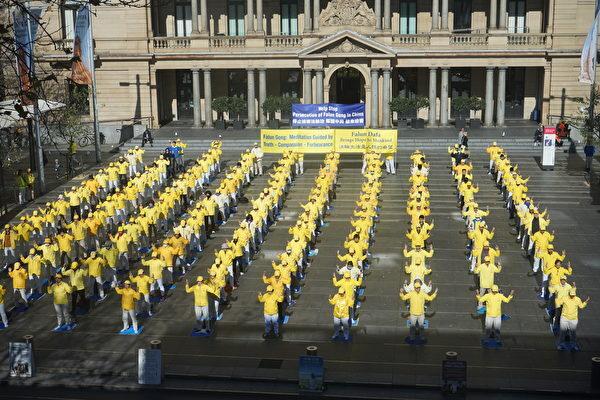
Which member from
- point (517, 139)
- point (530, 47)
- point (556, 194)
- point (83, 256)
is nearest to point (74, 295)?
point (83, 256)

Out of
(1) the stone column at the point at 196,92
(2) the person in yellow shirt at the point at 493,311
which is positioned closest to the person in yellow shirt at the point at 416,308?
(2) the person in yellow shirt at the point at 493,311

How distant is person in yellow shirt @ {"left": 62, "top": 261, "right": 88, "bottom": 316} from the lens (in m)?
19.3

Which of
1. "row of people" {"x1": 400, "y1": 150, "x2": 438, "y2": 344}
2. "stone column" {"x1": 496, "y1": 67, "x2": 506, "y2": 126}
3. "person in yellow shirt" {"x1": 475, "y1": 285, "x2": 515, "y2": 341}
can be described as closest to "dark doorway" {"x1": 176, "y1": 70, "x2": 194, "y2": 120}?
"stone column" {"x1": 496, "y1": 67, "x2": 506, "y2": 126}

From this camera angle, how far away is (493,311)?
55.7 ft

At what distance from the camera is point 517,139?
38438 millimetres

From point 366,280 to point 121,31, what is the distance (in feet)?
95.1

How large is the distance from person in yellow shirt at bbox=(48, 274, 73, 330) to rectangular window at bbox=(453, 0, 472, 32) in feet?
111

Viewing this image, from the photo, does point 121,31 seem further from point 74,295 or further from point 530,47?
point 74,295

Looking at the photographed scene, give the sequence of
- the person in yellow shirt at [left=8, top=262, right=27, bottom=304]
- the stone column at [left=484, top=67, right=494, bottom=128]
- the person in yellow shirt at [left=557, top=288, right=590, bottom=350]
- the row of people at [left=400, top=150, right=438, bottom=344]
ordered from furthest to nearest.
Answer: the stone column at [left=484, top=67, right=494, bottom=128] → the person in yellow shirt at [left=8, top=262, right=27, bottom=304] → the row of people at [left=400, top=150, right=438, bottom=344] → the person in yellow shirt at [left=557, top=288, right=590, bottom=350]

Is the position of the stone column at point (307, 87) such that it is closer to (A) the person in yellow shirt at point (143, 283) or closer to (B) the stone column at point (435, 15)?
(B) the stone column at point (435, 15)

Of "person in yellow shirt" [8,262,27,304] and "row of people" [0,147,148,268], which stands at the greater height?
"row of people" [0,147,148,268]

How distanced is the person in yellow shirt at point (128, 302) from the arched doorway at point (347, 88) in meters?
30.0

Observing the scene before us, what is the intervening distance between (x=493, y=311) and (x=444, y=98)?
28.4m

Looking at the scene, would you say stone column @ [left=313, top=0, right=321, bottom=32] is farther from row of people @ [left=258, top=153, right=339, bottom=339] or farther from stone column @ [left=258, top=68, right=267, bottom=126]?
row of people @ [left=258, top=153, right=339, bottom=339]
